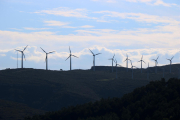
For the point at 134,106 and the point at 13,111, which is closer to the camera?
the point at 134,106

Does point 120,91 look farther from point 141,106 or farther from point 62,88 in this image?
point 141,106

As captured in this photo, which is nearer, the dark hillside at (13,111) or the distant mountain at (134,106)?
the distant mountain at (134,106)

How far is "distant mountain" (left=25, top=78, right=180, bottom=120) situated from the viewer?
7238cm

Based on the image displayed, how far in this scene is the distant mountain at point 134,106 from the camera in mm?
72375

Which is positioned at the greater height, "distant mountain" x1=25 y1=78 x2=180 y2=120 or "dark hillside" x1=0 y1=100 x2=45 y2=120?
"distant mountain" x1=25 y1=78 x2=180 y2=120

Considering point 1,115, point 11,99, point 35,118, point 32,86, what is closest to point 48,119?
point 35,118

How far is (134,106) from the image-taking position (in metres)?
77.2

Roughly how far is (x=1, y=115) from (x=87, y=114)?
63.8m

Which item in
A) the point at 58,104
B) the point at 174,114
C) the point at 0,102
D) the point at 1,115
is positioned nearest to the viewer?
the point at 174,114

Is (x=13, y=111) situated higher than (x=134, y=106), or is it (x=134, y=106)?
(x=134, y=106)

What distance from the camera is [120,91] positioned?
7500 inches

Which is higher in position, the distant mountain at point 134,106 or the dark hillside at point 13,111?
the distant mountain at point 134,106

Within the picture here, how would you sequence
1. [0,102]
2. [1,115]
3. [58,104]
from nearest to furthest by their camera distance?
[1,115] → [0,102] → [58,104]

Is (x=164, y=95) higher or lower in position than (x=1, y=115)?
higher
